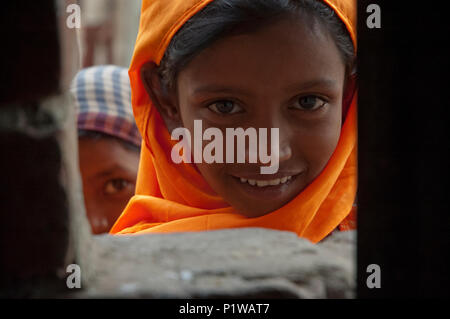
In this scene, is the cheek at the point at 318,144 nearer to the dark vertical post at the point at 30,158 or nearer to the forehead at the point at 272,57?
the forehead at the point at 272,57

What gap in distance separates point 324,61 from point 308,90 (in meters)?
0.09

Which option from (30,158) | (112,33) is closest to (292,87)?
(30,158)

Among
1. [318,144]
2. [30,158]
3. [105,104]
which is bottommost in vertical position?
[30,158]

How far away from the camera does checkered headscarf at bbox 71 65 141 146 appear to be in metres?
2.76

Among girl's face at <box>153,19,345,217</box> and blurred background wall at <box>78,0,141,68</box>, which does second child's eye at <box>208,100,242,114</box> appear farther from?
blurred background wall at <box>78,0,141,68</box>

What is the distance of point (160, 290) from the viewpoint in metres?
0.89

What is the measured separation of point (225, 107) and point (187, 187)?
1.41 ft

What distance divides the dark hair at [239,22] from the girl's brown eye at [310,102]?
6.6 inches

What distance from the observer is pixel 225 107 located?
1.38 metres

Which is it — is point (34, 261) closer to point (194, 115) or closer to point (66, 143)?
point (66, 143)

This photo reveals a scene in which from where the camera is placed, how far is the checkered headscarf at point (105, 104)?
2762mm

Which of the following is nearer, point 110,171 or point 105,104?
point 110,171
